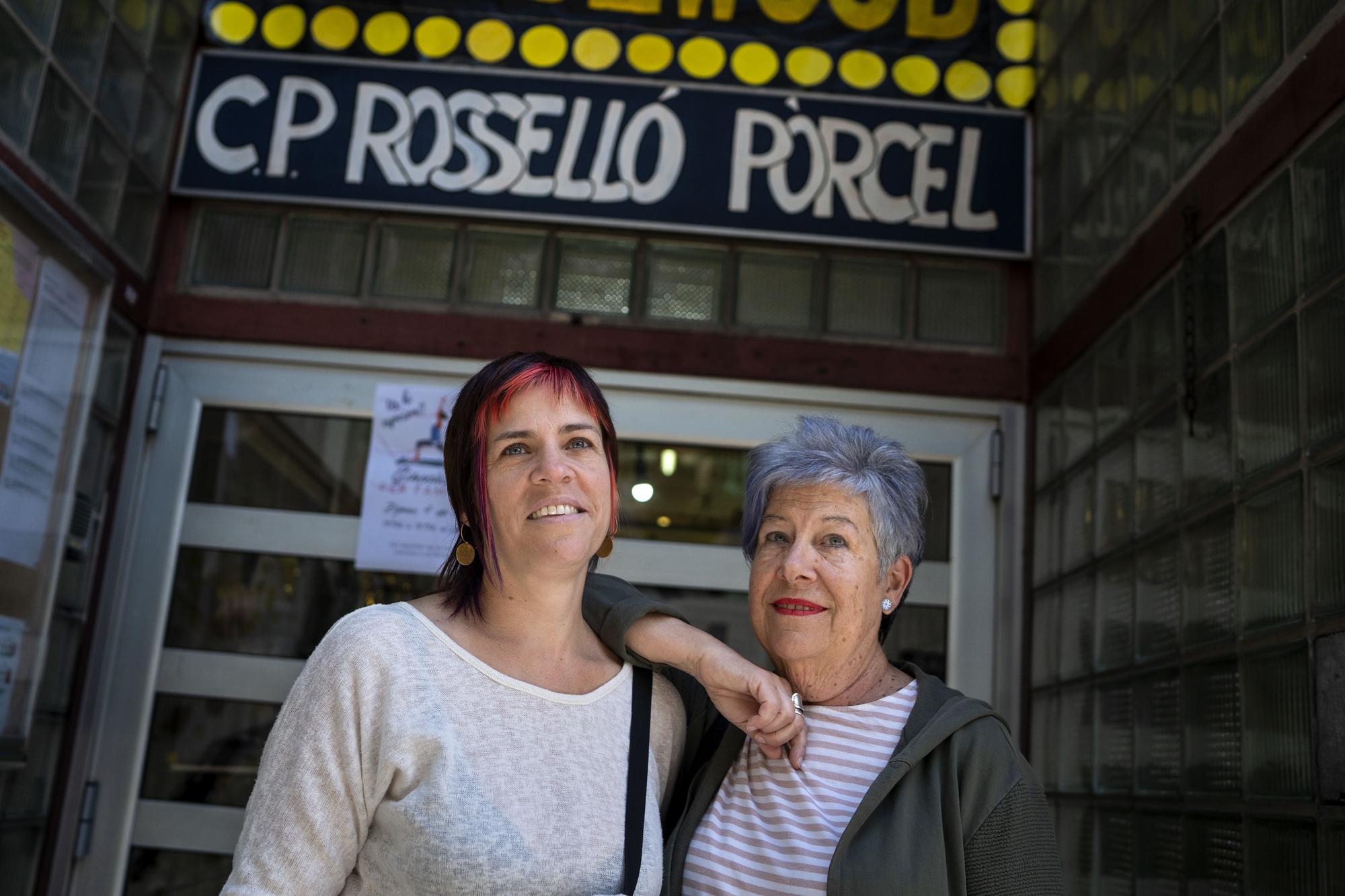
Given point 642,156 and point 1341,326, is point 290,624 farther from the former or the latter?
point 1341,326

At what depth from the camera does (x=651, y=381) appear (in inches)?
124

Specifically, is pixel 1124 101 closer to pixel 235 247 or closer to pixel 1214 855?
pixel 1214 855

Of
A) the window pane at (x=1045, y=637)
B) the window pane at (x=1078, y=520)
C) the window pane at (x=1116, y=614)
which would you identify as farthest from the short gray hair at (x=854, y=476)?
the window pane at (x=1045, y=637)

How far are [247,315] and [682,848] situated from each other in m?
2.05

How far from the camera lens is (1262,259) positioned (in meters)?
1.99

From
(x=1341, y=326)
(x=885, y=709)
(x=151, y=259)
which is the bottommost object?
(x=885, y=709)

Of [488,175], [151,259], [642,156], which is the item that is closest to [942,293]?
[642,156]

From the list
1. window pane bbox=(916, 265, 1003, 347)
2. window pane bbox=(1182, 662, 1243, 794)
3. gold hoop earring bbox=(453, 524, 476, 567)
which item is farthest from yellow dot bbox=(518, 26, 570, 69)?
window pane bbox=(1182, 662, 1243, 794)

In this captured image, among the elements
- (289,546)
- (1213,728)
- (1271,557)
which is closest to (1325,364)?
(1271,557)

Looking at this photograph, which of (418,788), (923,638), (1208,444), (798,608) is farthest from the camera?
(923,638)

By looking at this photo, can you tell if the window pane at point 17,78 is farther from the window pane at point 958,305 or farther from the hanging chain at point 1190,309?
the hanging chain at point 1190,309

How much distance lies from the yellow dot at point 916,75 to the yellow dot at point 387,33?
4.34 feet

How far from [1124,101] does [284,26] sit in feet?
7.09

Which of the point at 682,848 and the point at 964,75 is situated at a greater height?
the point at 964,75
